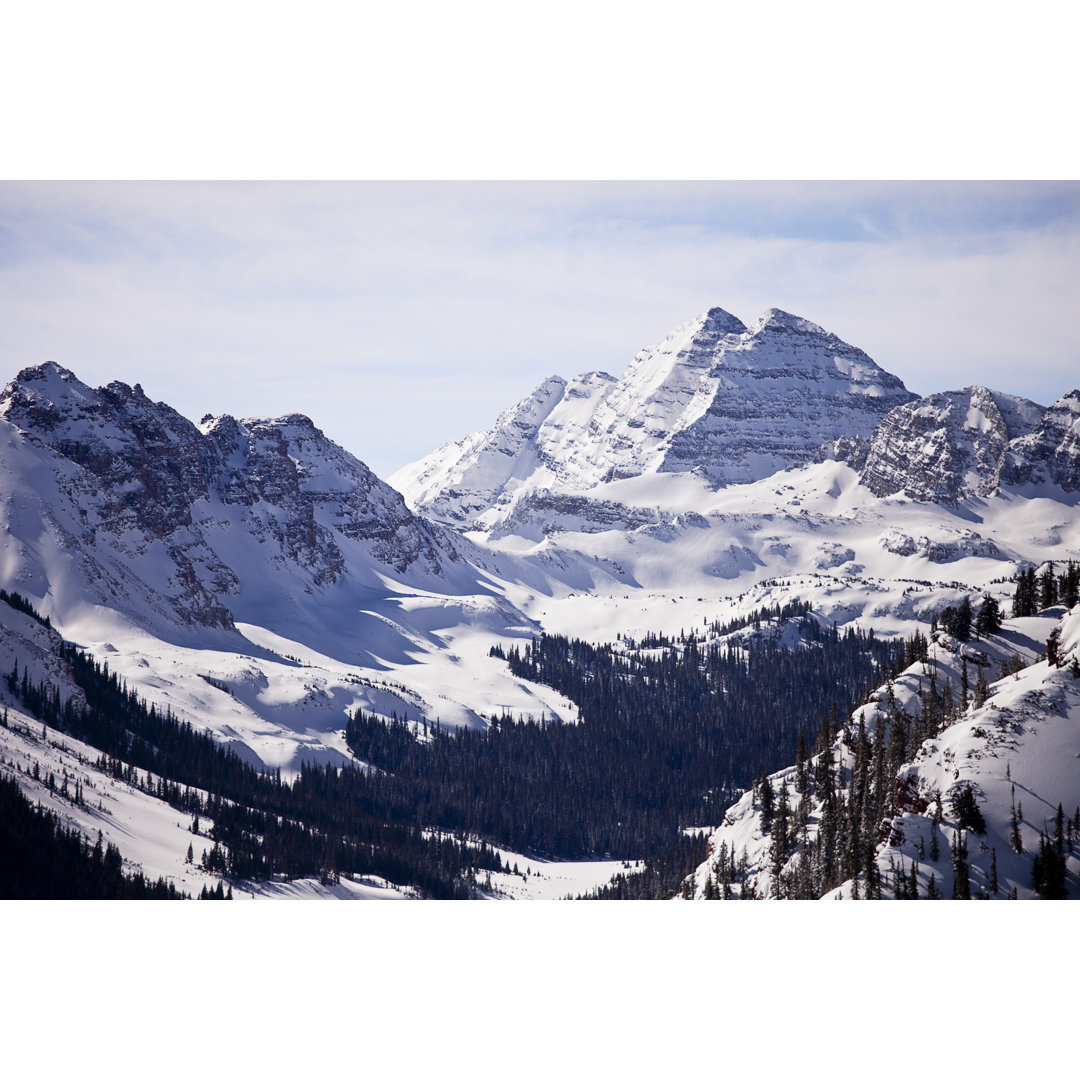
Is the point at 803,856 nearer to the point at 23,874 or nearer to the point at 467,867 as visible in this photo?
the point at 23,874

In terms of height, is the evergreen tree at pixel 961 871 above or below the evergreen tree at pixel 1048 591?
below

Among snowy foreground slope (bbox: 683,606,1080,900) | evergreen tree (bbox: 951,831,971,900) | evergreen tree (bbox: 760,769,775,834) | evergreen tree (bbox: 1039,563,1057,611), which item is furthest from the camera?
evergreen tree (bbox: 1039,563,1057,611)

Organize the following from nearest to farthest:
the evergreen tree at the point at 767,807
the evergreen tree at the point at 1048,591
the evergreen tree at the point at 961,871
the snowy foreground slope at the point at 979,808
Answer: the evergreen tree at the point at 961,871 < the snowy foreground slope at the point at 979,808 < the evergreen tree at the point at 767,807 < the evergreen tree at the point at 1048,591

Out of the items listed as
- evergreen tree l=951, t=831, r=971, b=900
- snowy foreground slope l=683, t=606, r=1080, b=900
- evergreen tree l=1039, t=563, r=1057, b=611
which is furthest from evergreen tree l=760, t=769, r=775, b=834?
evergreen tree l=1039, t=563, r=1057, b=611

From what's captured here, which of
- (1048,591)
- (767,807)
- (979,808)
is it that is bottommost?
(767,807)

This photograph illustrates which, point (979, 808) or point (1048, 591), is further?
point (1048, 591)

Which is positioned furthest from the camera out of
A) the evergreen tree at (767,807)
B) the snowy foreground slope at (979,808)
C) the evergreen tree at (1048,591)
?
the evergreen tree at (1048,591)

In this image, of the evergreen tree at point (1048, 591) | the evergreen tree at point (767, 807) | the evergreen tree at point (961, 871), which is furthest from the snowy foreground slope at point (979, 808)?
the evergreen tree at point (1048, 591)

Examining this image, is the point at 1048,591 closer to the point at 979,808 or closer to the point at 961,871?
the point at 979,808

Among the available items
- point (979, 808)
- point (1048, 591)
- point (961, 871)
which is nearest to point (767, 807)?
point (979, 808)

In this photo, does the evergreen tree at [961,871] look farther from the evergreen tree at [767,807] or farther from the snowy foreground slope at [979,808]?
the evergreen tree at [767,807]

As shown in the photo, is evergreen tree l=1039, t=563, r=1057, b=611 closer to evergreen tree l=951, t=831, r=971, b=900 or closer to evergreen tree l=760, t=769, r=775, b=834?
evergreen tree l=760, t=769, r=775, b=834

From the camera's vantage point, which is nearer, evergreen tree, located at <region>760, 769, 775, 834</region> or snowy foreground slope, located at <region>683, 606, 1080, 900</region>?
snowy foreground slope, located at <region>683, 606, 1080, 900</region>
